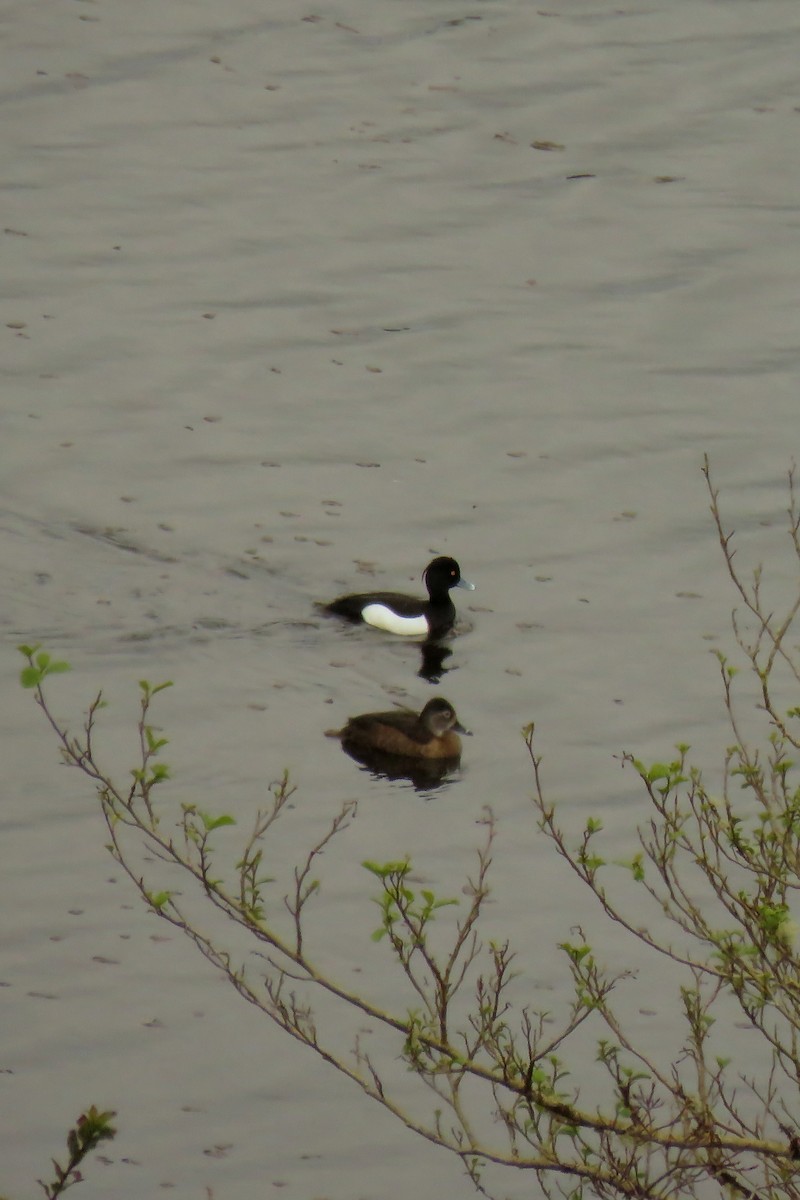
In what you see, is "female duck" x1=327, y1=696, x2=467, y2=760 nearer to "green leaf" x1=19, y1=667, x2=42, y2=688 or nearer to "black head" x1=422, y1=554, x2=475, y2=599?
"black head" x1=422, y1=554, x2=475, y2=599

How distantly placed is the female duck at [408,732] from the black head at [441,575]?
5.97 feet

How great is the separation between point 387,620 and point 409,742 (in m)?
2.25

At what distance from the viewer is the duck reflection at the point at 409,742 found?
1249cm

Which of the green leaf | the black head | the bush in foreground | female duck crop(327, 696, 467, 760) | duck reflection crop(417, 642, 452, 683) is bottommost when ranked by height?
the bush in foreground

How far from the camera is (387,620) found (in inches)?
584

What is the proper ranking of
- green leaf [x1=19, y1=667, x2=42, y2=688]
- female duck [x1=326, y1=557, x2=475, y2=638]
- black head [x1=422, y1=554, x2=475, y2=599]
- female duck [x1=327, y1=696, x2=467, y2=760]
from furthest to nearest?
black head [x1=422, y1=554, x2=475, y2=599], female duck [x1=326, y1=557, x2=475, y2=638], female duck [x1=327, y1=696, x2=467, y2=760], green leaf [x1=19, y1=667, x2=42, y2=688]

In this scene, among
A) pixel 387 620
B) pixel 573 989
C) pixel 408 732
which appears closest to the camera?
pixel 573 989

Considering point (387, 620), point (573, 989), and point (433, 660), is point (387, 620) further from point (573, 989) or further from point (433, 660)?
point (573, 989)

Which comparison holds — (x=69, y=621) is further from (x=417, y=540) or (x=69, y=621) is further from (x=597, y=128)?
(x=597, y=128)

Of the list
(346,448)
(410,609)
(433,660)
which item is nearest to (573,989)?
(410,609)

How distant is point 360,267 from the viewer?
20.8m

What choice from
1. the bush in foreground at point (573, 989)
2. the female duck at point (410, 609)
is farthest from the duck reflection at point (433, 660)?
the bush in foreground at point (573, 989)

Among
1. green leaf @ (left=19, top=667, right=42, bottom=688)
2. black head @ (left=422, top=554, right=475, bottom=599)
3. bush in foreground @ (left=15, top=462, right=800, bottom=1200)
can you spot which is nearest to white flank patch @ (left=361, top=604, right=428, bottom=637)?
black head @ (left=422, top=554, right=475, bottom=599)

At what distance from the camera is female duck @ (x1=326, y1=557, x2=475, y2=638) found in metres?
14.6
